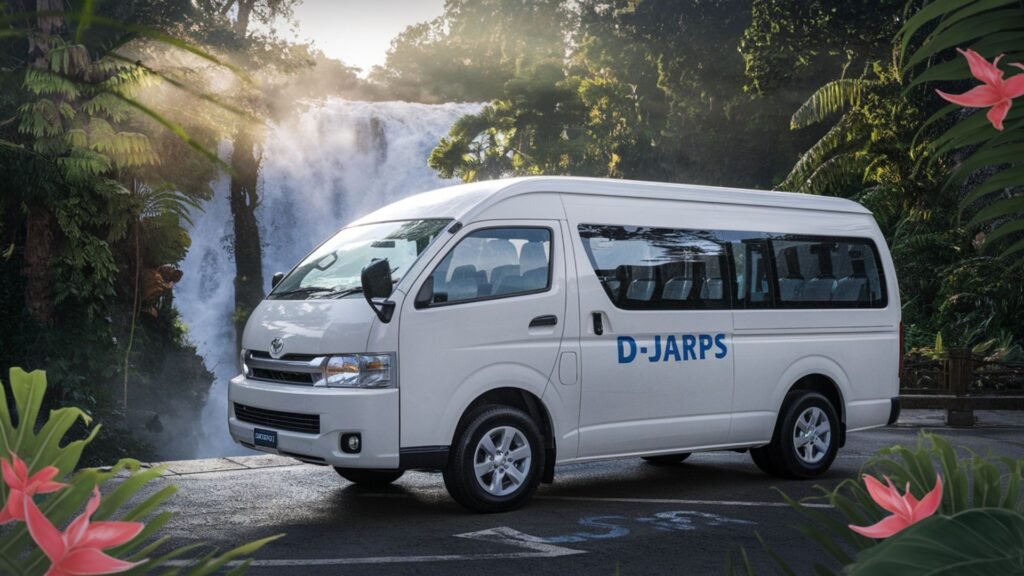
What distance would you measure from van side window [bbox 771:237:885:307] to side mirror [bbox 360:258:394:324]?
3.63 m

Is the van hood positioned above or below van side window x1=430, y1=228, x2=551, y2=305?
below

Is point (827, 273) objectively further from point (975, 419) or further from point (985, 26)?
point (985, 26)

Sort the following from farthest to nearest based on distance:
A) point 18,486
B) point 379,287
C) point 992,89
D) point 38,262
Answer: point 38,262
point 379,287
point 992,89
point 18,486

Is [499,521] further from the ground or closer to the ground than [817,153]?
closer to the ground

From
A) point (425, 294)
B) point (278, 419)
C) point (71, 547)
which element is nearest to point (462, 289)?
point (425, 294)

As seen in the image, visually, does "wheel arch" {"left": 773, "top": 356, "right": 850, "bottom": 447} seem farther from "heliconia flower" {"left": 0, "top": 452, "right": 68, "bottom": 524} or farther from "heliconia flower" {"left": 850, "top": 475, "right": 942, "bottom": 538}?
"heliconia flower" {"left": 0, "top": 452, "right": 68, "bottom": 524}

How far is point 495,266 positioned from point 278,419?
178 cm

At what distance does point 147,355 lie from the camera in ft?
77.9

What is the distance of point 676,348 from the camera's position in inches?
344

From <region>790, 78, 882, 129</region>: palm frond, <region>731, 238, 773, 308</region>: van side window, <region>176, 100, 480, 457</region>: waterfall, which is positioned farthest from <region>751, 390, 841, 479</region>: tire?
<region>176, 100, 480, 457</region>: waterfall

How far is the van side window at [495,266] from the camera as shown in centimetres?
772

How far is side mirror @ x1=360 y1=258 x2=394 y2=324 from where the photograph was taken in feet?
23.8

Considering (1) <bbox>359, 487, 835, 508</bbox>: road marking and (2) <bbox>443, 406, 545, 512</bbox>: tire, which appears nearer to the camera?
(2) <bbox>443, 406, 545, 512</bbox>: tire

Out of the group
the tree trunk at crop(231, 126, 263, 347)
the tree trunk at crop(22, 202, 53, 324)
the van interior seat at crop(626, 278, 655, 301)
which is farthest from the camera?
the tree trunk at crop(231, 126, 263, 347)
